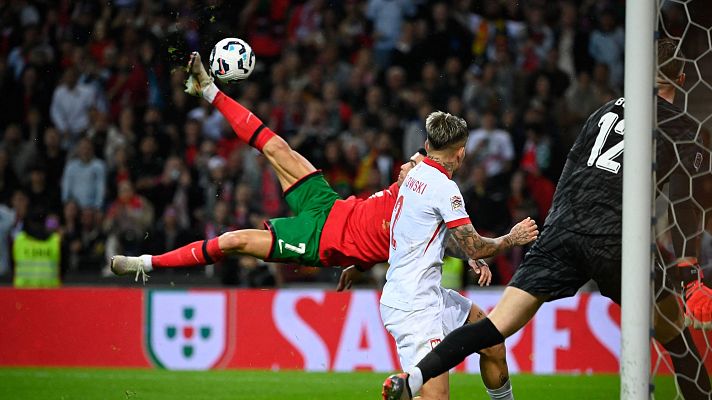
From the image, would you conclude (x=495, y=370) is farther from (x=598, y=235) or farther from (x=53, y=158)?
(x=53, y=158)

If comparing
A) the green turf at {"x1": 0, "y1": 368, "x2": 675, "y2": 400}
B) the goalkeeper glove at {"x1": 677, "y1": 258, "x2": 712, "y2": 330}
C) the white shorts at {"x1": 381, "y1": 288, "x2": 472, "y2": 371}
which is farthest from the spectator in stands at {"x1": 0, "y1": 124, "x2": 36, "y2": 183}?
the goalkeeper glove at {"x1": 677, "y1": 258, "x2": 712, "y2": 330}

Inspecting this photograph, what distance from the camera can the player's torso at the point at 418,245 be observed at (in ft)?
18.7

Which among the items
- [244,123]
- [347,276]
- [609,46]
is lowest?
[347,276]

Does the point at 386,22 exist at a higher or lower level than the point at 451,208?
higher

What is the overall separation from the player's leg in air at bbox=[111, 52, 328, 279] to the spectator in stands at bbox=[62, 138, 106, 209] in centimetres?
695

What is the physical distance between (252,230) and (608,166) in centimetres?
227

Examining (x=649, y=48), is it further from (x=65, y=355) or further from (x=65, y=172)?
(x=65, y=172)

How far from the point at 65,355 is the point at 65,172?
3126mm

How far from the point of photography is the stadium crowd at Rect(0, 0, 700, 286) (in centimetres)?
1287

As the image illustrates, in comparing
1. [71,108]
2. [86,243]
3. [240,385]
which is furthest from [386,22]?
[240,385]

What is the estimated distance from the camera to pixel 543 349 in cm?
1091

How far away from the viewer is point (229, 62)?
709 centimetres

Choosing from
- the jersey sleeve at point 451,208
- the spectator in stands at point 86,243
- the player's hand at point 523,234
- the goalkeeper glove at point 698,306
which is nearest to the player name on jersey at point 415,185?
the jersey sleeve at point 451,208

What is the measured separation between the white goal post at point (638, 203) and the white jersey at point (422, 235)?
1.01 meters
